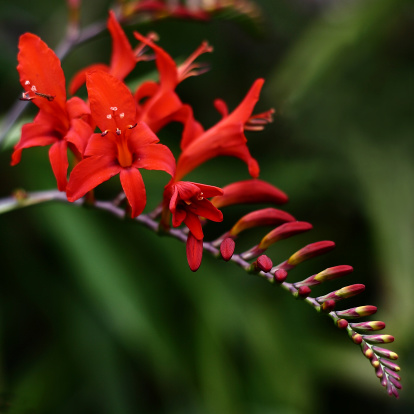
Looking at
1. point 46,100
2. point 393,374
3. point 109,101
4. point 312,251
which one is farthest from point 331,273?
point 46,100

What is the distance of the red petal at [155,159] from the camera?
0.80m

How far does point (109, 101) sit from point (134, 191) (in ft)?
0.45

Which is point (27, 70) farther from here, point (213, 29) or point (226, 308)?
point (213, 29)

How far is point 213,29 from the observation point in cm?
242

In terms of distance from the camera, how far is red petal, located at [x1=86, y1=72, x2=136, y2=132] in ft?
2.59

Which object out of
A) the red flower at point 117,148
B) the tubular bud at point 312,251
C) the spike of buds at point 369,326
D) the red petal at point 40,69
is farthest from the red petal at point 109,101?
the spike of buds at point 369,326

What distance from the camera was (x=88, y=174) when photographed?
776 mm

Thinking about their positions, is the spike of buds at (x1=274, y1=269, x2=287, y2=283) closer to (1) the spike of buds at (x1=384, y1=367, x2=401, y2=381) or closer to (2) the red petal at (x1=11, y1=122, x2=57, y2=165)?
(1) the spike of buds at (x1=384, y1=367, x2=401, y2=381)

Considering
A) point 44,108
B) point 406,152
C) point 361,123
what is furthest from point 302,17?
point 44,108

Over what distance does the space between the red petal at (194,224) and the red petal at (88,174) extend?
119 mm

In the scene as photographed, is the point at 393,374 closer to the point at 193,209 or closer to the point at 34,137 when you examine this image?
the point at 193,209

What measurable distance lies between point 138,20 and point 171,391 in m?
1.15

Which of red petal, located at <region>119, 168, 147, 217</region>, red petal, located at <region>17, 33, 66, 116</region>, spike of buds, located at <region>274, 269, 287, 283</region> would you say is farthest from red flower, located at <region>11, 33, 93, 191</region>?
spike of buds, located at <region>274, 269, 287, 283</region>

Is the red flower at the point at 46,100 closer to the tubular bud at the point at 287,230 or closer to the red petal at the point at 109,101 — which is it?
the red petal at the point at 109,101
